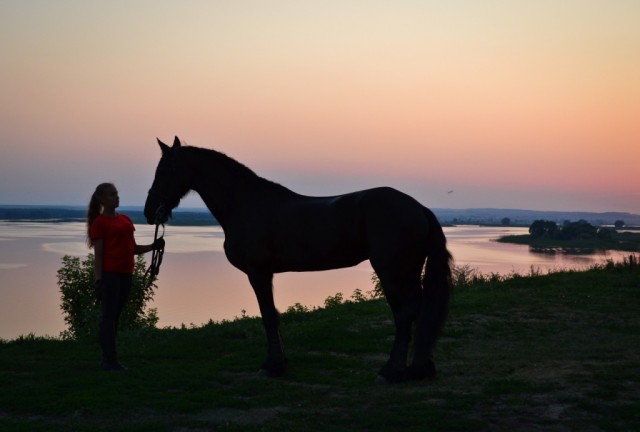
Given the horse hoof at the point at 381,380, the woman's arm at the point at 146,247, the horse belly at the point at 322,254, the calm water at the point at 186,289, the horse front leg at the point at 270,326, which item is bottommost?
the calm water at the point at 186,289

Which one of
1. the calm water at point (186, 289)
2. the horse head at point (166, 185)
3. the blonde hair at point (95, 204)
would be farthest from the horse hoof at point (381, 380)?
the calm water at point (186, 289)

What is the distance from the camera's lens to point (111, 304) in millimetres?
7129

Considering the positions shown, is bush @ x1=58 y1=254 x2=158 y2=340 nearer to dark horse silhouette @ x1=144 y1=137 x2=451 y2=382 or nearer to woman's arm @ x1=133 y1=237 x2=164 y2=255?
woman's arm @ x1=133 y1=237 x2=164 y2=255

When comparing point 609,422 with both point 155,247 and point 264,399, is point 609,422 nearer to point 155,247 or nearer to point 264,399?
point 264,399

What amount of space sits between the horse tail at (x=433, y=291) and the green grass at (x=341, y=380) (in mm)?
460

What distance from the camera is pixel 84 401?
18.8ft

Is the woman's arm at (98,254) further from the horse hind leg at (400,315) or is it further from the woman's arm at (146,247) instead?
the horse hind leg at (400,315)

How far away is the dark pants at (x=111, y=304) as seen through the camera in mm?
7098

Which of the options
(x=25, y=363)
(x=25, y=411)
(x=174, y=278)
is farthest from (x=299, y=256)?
(x=174, y=278)

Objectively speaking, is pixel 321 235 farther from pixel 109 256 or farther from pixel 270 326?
pixel 109 256

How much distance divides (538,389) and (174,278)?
4833 cm

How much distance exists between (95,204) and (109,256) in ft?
2.01

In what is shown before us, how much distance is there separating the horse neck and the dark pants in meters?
1.26

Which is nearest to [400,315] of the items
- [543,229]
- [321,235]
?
[321,235]
